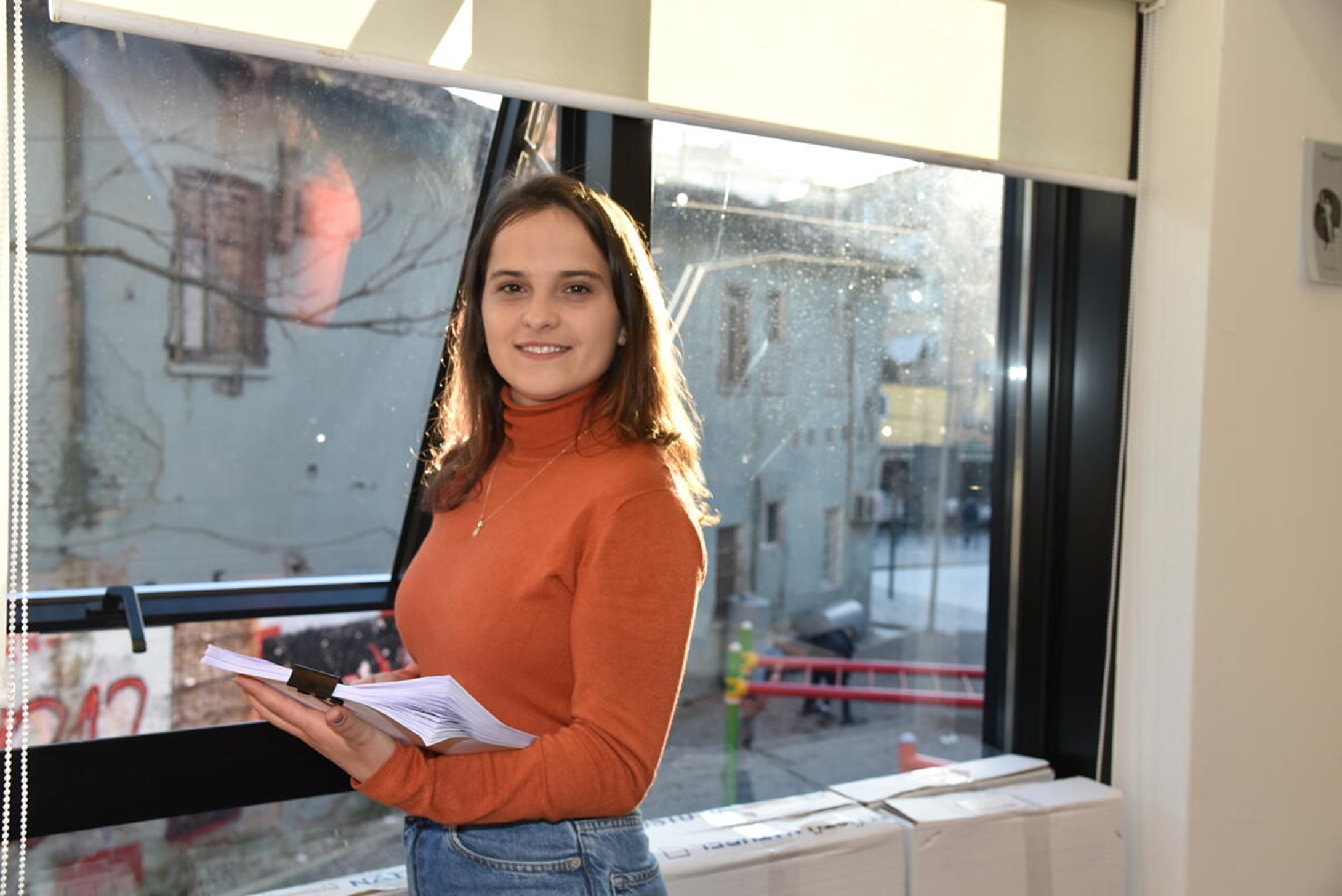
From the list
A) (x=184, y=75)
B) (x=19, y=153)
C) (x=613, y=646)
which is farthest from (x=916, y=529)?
(x=19, y=153)

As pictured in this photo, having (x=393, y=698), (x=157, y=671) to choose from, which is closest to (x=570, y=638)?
(x=393, y=698)

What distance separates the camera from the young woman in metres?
1.08

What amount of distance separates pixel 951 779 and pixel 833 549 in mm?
653

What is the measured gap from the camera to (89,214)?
1.74 meters

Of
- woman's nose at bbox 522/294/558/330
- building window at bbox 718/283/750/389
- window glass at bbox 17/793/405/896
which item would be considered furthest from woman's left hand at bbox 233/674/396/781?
building window at bbox 718/283/750/389

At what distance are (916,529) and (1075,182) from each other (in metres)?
0.95

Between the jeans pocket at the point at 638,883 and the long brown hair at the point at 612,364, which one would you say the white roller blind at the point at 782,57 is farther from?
the jeans pocket at the point at 638,883

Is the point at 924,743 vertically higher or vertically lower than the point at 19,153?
lower

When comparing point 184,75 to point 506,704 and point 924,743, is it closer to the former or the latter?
point 506,704

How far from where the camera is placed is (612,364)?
131 centimetres

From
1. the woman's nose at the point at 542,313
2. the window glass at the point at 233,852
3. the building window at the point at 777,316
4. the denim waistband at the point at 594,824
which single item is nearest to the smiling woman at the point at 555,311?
the woman's nose at the point at 542,313

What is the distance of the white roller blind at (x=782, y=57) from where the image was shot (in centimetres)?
138

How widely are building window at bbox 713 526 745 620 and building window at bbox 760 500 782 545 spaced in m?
0.07

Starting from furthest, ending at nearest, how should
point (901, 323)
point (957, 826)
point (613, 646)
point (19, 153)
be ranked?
point (901, 323), point (957, 826), point (19, 153), point (613, 646)
